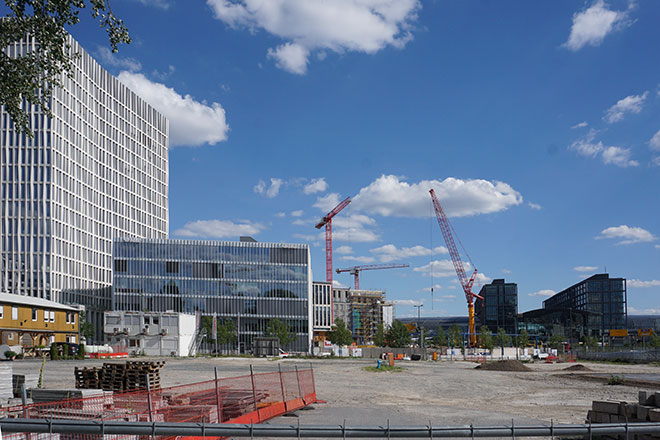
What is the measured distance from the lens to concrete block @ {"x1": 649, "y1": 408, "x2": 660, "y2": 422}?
1373 centimetres

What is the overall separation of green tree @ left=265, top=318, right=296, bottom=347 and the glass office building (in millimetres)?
5693

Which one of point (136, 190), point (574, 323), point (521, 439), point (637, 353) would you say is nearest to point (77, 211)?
point (136, 190)

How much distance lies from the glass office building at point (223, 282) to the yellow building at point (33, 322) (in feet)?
112

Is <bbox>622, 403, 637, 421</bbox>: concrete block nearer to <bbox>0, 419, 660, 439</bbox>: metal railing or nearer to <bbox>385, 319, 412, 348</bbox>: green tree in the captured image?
<bbox>0, 419, 660, 439</bbox>: metal railing

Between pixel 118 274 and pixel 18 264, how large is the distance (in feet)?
60.8

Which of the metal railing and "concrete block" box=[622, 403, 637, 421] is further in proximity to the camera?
"concrete block" box=[622, 403, 637, 421]

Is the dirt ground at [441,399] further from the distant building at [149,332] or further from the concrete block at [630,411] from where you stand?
the distant building at [149,332]

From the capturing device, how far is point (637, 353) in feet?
281

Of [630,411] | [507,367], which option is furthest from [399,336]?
[630,411]

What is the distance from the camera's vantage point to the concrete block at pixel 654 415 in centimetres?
1373

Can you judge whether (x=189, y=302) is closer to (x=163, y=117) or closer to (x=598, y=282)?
(x=163, y=117)

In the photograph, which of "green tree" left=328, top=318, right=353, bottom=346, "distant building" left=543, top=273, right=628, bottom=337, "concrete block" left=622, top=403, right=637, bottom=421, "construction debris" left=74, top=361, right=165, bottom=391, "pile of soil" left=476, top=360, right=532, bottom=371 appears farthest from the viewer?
"distant building" left=543, top=273, right=628, bottom=337

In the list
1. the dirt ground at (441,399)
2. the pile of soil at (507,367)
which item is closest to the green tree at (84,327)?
the dirt ground at (441,399)

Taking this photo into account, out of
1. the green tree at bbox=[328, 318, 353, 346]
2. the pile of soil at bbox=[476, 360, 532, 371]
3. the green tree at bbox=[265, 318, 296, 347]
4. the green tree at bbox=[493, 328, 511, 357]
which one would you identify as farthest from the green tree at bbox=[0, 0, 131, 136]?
the green tree at bbox=[328, 318, 353, 346]
